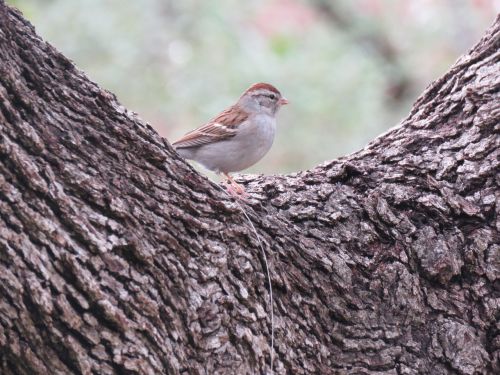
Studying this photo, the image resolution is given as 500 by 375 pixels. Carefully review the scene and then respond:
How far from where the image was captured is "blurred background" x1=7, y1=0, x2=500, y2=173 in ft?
16.8

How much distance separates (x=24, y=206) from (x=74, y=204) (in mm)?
111

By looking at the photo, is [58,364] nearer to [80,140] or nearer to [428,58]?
[80,140]

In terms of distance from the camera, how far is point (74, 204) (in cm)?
165

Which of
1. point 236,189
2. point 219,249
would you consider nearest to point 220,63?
point 236,189

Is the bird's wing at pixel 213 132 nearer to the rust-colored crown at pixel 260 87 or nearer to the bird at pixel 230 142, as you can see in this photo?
the bird at pixel 230 142

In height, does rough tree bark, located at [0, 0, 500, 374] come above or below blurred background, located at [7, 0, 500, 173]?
below

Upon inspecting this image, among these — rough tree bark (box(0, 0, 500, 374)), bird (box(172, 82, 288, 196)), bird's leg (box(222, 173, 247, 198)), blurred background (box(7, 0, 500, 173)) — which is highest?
blurred background (box(7, 0, 500, 173))

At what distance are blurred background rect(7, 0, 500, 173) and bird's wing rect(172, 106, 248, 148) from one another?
1840mm

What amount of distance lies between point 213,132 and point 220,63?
2.38m

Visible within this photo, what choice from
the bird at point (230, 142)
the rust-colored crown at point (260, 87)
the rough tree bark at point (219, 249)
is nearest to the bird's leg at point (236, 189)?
the rough tree bark at point (219, 249)

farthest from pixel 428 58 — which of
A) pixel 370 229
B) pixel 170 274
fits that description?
pixel 170 274

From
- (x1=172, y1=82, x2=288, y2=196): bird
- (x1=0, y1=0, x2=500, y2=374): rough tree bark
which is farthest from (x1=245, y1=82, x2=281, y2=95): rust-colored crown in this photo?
(x1=0, y1=0, x2=500, y2=374): rough tree bark

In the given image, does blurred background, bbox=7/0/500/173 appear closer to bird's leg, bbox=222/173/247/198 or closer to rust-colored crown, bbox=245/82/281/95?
rust-colored crown, bbox=245/82/281/95

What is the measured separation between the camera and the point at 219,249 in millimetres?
1838
